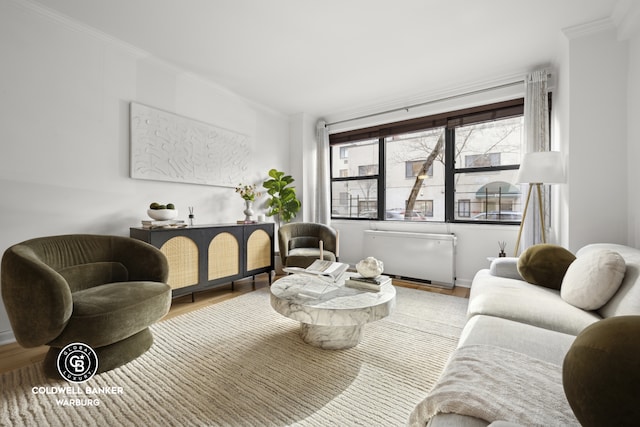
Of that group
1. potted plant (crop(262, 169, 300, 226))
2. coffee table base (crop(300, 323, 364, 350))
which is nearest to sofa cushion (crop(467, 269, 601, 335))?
coffee table base (crop(300, 323, 364, 350))

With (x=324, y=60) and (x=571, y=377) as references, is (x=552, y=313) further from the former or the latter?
(x=324, y=60)

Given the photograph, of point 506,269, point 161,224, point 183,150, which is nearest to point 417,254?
point 506,269

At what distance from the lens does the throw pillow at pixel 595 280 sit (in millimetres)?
1518

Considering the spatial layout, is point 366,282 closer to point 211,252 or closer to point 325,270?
point 325,270

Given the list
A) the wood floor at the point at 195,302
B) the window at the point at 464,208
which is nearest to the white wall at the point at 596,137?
the window at the point at 464,208

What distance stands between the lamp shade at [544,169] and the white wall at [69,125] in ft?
11.8

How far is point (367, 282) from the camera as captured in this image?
209 centimetres

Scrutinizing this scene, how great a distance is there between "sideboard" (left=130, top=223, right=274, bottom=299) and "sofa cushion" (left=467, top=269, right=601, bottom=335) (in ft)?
8.15

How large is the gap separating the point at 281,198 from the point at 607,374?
12.9 feet

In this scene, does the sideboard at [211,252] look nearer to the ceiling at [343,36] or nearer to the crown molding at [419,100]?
the ceiling at [343,36]

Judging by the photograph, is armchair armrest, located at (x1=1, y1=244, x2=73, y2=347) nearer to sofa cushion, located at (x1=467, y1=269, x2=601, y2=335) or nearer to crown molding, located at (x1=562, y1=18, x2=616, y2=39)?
sofa cushion, located at (x1=467, y1=269, x2=601, y2=335)

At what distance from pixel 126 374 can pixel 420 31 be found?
3445 mm

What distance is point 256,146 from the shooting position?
426cm

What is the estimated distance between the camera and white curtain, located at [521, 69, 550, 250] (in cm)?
301
